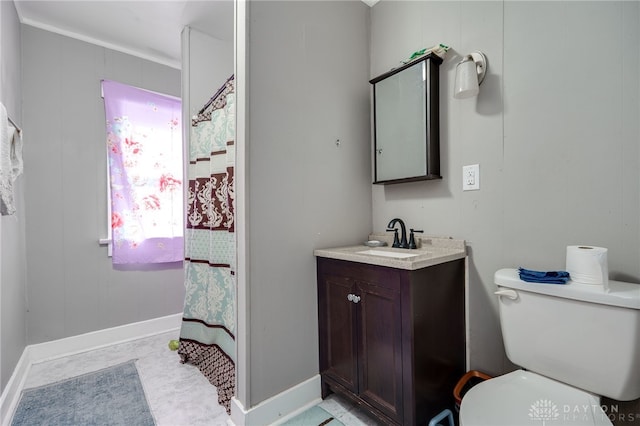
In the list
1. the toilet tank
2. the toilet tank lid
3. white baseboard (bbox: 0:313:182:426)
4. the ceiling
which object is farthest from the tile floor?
the ceiling

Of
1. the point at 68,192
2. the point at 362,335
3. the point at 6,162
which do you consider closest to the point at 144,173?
the point at 68,192

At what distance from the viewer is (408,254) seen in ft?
4.94

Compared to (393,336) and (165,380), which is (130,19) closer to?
(165,380)

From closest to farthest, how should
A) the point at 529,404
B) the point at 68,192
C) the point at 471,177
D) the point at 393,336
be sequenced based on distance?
the point at 529,404 → the point at 393,336 → the point at 471,177 → the point at 68,192

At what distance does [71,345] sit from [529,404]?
2998 millimetres

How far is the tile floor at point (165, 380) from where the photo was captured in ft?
4.82

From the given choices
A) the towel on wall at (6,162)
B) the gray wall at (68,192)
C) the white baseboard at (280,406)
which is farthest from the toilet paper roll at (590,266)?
the gray wall at (68,192)

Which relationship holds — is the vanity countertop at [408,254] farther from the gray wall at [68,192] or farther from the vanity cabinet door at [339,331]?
the gray wall at [68,192]

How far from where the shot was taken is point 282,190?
1493mm

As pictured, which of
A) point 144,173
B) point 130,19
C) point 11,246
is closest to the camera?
point 11,246

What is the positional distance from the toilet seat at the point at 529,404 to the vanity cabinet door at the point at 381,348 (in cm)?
31

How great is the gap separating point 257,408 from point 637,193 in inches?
71.9

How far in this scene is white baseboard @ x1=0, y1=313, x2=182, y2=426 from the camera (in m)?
1.57

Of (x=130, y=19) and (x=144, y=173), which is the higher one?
(x=130, y=19)
